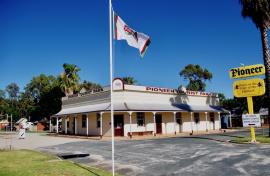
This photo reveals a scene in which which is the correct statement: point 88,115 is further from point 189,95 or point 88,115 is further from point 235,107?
point 235,107

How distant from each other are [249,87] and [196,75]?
5403cm

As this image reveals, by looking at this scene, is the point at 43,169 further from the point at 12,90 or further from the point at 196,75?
the point at 12,90

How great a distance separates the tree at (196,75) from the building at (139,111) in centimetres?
3181

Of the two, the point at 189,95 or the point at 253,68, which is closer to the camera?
the point at 253,68

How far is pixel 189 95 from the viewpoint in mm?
40562

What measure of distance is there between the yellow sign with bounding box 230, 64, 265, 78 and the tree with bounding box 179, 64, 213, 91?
169 feet

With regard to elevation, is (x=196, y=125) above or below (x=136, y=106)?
below

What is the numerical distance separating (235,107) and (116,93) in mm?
49125

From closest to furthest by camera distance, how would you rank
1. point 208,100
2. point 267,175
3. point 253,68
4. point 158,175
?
point 267,175
point 158,175
point 253,68
point 208,100

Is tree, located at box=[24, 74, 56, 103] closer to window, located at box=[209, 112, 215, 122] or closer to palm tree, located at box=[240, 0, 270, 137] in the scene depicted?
window, located at box=[209, 112, 215, 122]

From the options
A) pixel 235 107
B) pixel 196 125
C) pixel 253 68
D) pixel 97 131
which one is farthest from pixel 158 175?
pixel 235 107

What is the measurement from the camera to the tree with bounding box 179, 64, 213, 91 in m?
74.4

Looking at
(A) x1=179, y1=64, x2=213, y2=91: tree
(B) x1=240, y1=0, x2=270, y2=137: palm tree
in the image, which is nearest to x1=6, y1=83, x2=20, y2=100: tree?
(A) x1=179, y1=64, x2=213, y2=91: tree

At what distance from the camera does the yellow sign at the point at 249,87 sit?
72.0 ft
